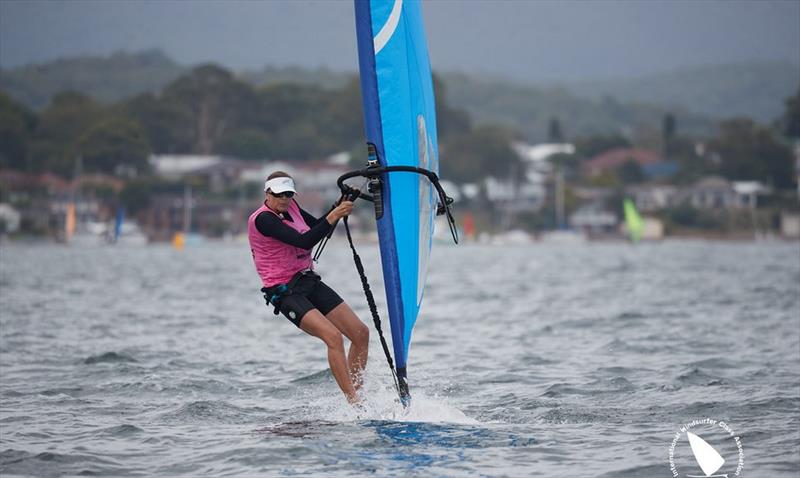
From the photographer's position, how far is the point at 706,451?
928 cm

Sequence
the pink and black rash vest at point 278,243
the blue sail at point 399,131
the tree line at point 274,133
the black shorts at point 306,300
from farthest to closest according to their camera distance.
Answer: the tree line at point 274,133, the black shorts at point 306,300, the pink and black rash vest at point 278,243, the blue sail at point 399,131

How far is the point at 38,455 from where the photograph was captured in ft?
30.3

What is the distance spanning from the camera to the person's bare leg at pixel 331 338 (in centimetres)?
1033

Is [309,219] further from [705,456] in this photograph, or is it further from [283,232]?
[705,456]

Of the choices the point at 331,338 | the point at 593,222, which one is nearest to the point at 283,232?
the point at 331,338

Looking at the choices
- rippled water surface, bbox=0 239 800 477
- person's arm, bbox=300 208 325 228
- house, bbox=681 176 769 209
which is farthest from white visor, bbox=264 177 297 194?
house, bbox=681 176 769 209

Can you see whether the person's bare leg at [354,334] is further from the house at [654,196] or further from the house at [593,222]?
the house at [654,196]

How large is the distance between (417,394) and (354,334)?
1.03 metres

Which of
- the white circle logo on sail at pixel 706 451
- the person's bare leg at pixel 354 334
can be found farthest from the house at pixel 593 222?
the white circle logo on sail at pixel 706 451

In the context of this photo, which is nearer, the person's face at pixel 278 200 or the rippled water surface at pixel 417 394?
the rippled water surface at pixel 417 394

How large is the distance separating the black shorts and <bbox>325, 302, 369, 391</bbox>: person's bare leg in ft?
0.24

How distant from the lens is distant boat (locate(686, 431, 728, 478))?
8.77 metres

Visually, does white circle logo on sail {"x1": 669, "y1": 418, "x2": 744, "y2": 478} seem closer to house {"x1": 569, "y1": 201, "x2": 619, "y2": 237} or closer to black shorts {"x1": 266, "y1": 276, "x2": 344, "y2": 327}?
black shorts {"x1": 266, "y1": 276, "x2": 344, "y2": 327}

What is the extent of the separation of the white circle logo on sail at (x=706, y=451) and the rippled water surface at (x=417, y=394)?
47 mm
